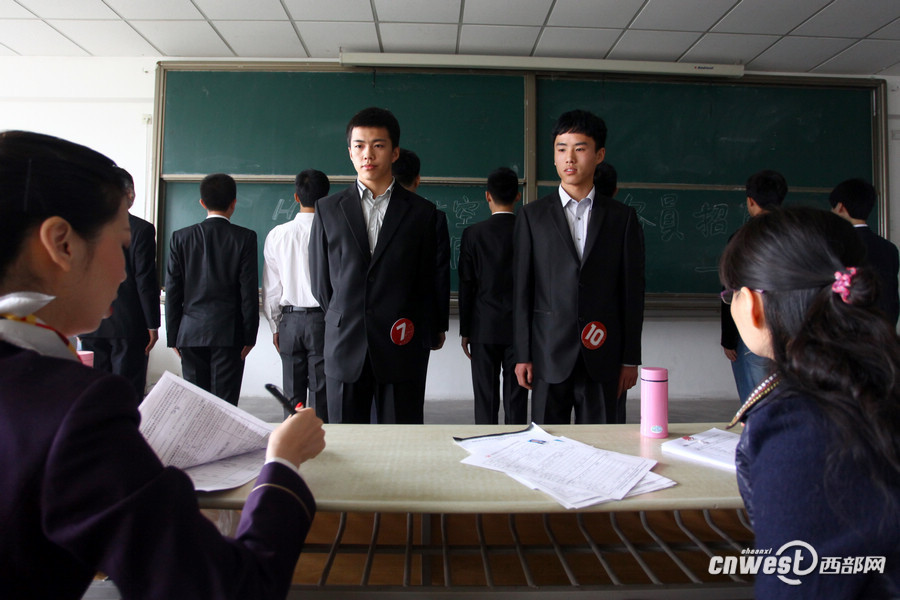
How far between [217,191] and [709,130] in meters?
3.48

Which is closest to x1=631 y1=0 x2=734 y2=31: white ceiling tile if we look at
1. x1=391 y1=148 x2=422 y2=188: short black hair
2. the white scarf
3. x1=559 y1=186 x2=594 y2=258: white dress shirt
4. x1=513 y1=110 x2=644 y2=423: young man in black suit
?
x1=391 y1=148 x2=422 y2=188: short black hair

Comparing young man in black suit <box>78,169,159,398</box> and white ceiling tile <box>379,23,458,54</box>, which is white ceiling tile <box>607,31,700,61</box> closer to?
white ceiling tile <box>379,23,458,54</box>

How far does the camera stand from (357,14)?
3426mm

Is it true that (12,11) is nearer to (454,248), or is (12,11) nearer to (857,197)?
(454,248)

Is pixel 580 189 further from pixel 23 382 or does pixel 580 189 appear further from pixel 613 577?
pixel 23 382

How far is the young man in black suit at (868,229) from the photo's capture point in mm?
2682

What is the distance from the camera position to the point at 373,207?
1.87 meters

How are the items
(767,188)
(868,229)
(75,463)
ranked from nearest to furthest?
1. (75,463)
2. (868,229)
3. (767,188)

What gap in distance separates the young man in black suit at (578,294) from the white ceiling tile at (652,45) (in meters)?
2.28

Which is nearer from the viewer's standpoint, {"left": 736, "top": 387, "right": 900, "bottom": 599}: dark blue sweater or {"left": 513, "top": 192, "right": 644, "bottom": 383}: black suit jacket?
{"left": 736, "top": 387, "right": 900, "bottom": 599}: dark blue sweater

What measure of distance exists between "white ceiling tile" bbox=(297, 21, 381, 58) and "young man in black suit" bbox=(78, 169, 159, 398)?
1.82 metres

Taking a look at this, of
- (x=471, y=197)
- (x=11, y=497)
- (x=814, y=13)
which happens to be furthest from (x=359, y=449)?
(x=814, y=13)

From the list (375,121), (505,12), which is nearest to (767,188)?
(505,12)

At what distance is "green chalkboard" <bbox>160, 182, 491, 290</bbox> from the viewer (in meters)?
3.92
